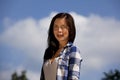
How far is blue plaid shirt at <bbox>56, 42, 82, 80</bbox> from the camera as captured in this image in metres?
2.75

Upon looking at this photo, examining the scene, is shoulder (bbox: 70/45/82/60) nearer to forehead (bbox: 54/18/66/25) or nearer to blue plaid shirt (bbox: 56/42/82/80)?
blue plaid shirt (bbox: 56/42/82/80)

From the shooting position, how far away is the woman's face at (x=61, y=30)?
298 cm

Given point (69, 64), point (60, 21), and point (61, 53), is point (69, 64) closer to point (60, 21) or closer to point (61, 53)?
point (61, 53)

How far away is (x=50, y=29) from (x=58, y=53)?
24 cm

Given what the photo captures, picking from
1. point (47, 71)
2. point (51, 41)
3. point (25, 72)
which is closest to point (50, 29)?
point (51, 41)

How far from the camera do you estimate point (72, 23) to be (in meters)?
3.01

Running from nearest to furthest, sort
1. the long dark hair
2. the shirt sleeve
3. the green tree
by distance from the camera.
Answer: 1. the shirt sleeve
2. the long dark hair
3. the green tree

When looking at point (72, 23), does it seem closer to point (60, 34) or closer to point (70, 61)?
point (60, 34)

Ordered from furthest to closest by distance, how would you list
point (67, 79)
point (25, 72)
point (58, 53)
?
point (25, 72) → point (58, 53) → point (67, 79)

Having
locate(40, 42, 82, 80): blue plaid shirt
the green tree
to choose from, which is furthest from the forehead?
the green tree

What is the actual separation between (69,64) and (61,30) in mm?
319

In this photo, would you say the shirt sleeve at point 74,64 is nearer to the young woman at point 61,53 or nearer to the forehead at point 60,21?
the young woman at point 61,53

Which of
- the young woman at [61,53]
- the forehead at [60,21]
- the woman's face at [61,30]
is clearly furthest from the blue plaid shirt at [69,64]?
the forehead at [60,21]

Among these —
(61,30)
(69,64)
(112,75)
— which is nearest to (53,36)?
(61,30)
